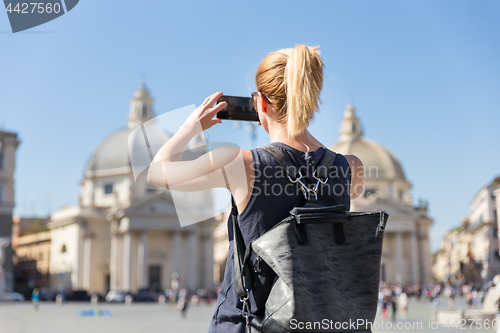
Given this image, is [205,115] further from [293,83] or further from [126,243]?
[126,243]

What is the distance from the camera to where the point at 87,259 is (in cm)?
5928

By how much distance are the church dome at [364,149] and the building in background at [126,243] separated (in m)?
23.1

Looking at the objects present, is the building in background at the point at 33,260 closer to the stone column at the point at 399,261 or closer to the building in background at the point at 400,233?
the building in background at the point at 400,233

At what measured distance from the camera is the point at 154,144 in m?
2.08

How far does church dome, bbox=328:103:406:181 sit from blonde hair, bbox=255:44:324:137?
222ft

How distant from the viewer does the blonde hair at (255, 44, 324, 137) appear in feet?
5.86

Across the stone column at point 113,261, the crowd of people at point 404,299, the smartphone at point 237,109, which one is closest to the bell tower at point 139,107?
the stone column at point 113,261

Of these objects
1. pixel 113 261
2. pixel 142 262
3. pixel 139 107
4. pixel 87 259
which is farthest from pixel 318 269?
pixel 139 107

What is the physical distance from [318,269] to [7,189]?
59907 millimetres

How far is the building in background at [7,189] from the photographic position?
54.2 metres

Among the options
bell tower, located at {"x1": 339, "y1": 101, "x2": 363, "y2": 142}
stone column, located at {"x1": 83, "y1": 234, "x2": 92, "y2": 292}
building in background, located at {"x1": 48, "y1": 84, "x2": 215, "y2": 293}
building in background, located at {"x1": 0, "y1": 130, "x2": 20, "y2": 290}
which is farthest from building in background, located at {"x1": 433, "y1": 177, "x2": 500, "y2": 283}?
building in background, located at {"x1": 0, "y1": 130, "x2": 20, "y2": 290}

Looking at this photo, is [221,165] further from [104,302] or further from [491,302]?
[104,302]

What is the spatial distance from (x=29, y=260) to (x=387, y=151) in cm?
5150

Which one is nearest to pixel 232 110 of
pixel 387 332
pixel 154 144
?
pixel 154 144
